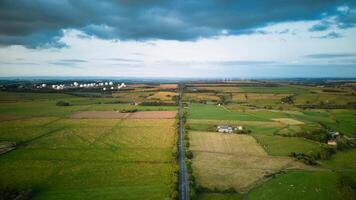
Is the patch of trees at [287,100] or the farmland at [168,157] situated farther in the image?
the patch of trees at [287,100]

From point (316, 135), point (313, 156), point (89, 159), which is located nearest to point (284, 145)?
point (313, 156)

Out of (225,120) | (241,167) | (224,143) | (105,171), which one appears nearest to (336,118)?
(225,120)

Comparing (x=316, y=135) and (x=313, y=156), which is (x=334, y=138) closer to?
(x=316, y=135)

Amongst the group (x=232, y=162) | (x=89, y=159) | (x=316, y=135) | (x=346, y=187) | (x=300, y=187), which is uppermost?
(x=316, y=135)

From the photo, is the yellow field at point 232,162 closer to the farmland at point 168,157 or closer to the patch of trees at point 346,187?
the farmland at point 168,157

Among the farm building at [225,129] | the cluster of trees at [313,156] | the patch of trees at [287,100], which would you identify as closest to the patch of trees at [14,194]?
the cluster of trees at [313,156]

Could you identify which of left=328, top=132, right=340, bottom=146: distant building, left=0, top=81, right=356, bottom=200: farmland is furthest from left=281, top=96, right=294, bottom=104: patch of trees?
left=328, top=132, right=340, bottom=146: distant building
